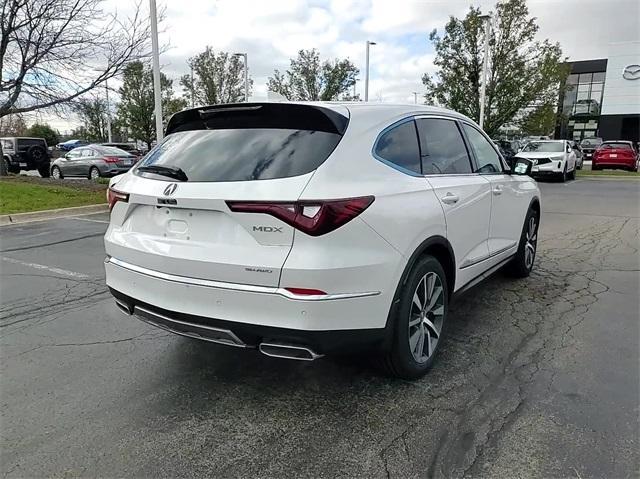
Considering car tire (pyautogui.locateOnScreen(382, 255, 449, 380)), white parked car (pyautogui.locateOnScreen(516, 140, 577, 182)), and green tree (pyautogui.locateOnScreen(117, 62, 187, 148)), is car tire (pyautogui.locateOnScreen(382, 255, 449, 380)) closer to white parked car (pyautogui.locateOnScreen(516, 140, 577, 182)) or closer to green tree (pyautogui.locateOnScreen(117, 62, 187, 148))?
white parked car (pyautogui.locateOnScreen(516, 140, 577, 182))

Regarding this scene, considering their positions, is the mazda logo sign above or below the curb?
above

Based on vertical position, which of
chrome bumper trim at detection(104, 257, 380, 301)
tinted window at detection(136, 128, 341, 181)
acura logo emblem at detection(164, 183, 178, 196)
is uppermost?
→ tinted window at detection(136, 128, 341, 181)

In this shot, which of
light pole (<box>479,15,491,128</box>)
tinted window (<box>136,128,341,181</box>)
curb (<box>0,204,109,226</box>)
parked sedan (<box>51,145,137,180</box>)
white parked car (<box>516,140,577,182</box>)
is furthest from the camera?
light pole (<box>479,15,491,128</box>)

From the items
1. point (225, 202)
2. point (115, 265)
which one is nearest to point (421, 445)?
point (225, 202)

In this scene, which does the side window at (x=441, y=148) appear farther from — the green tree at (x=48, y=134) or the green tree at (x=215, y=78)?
the green tree at (x=48, y=134)

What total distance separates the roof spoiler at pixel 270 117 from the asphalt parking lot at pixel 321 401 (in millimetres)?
1627

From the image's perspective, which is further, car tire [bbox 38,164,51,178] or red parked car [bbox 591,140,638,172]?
red parked car [bbox 591,140,638,172]

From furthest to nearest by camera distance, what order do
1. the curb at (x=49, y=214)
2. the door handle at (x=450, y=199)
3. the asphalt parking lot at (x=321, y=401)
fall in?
1. the curb at (x=49, y=214)
2. the door handle at (x=450, y=199)
3. the asphalt parking lot at (x=321, y=401)

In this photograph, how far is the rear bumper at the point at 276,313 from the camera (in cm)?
256

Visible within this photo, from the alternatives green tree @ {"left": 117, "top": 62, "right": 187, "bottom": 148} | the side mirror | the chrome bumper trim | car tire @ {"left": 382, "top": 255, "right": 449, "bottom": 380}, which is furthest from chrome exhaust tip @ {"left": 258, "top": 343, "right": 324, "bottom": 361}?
green tree @ {"left": 117, "top": 62, "right": 187, "bottom": 148}

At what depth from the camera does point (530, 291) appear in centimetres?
525

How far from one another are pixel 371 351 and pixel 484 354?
1.24 metres

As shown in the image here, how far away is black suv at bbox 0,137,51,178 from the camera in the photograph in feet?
71.3

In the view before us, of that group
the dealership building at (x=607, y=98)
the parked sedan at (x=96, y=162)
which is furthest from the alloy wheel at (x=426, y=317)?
the dealership building at (x=607, y=98)
